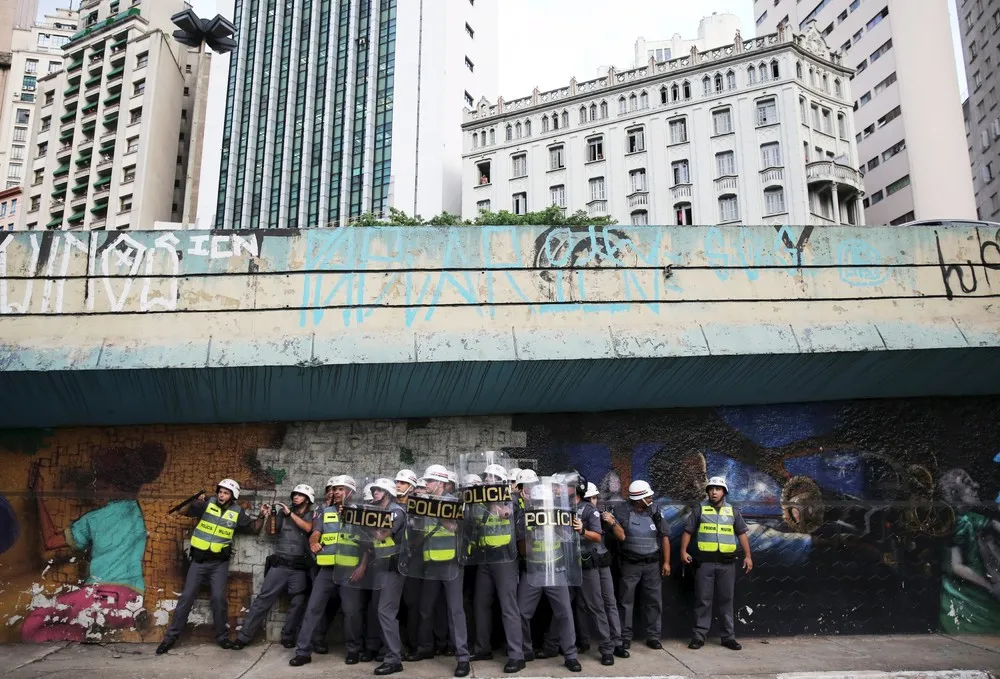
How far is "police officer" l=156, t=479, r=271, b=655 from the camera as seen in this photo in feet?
25.4

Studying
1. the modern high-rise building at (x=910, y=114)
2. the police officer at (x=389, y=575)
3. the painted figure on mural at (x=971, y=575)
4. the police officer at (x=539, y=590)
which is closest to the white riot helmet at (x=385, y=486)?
the police officer at (x=389, y=575)

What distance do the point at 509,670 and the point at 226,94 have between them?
66.3 m

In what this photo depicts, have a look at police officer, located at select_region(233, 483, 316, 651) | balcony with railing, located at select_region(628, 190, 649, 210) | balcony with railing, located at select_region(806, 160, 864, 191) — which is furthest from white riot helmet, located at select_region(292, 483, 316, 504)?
balcony with railing, located at select_region(806, 160, 864, 191)

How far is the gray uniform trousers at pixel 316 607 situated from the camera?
7.37m

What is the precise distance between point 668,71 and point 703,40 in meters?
16.9

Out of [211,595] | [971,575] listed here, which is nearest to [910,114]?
[971,575]

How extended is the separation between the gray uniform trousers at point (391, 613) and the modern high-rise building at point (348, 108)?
48098 mm

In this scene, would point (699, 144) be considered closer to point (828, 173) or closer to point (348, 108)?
point (828, 173)

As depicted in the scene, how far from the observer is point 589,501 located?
7852 millimetres

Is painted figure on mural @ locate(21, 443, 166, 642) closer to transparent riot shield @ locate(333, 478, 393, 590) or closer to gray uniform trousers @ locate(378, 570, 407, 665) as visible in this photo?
transparent riot shield @ locate(333, 478, 393, 590)

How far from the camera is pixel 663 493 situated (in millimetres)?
8883

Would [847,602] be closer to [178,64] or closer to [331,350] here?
[331,350]

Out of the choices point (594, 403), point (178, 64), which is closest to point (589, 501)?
point (594, 403)

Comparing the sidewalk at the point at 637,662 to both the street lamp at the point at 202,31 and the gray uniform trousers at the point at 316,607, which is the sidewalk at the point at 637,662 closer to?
the gray uniform trousers at the point at 316,607
